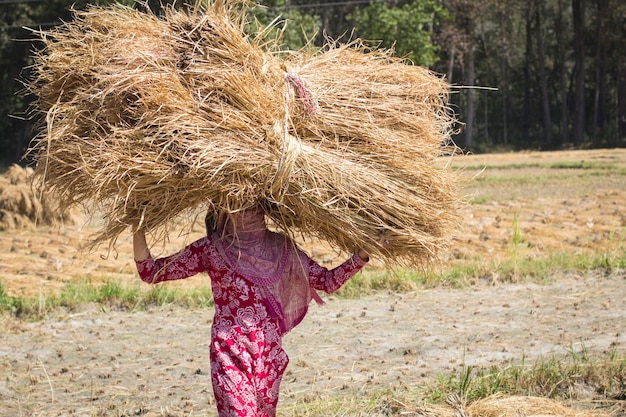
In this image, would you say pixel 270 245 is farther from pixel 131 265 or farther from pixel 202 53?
pixel 131 265

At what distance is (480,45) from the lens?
139 ft

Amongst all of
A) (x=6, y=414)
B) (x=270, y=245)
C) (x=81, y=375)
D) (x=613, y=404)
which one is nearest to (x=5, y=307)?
(x=81, y=375)

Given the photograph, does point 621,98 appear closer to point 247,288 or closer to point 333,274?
point 333,274

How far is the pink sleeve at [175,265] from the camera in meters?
3.24

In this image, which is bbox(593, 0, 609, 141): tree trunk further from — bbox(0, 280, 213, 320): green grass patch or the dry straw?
bbox(0, 280, 213, 320): green grass patch

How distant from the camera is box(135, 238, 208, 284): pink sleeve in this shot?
3.24m

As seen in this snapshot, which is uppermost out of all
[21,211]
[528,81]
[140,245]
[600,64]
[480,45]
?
[480,45]

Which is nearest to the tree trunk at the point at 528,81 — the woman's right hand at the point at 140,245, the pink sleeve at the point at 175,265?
the pink sleeve at the point at 175,265

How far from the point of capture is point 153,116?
2.94 metres

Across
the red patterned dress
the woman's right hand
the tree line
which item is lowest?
the red patterned dress

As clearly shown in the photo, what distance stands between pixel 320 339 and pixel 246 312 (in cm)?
228

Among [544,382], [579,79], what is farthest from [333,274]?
[579,79]

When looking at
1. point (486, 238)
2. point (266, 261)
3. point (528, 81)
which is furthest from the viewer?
point (528, 81)

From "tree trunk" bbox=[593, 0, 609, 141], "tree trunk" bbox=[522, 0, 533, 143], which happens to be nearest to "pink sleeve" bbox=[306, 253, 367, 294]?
"tree trunk" bbox=[593, 0, 609, 141]
